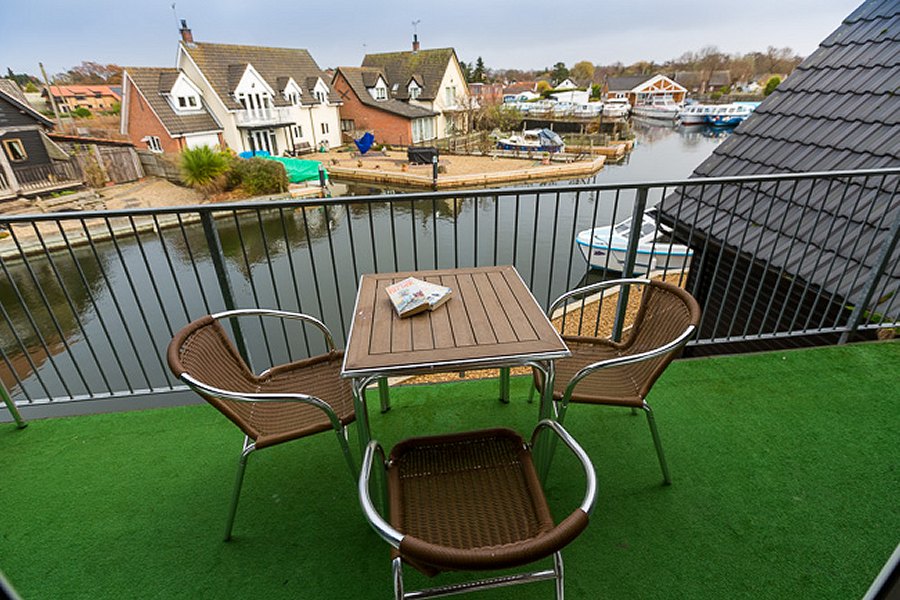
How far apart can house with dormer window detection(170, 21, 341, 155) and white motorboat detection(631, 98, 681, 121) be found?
4087 centimetres

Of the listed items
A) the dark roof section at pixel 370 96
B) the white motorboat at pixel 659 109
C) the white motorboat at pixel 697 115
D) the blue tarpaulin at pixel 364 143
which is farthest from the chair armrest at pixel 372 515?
the white motorboat at pixel 659 109

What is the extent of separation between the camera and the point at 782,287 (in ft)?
12.4

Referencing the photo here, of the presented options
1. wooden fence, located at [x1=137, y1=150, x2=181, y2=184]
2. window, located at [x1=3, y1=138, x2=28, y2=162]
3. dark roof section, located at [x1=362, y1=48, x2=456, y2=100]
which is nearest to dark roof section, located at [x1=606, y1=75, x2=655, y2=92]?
dark roof section, located at [x1=362, y1=48, x2=456, y2=100]

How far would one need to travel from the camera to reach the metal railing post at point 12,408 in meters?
2.31

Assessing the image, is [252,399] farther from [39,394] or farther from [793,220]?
[39,394]

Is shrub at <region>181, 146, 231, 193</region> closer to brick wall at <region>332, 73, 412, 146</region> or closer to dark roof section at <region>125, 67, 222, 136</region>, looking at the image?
dark roof section at <region>125, 67, 222, 136</region>

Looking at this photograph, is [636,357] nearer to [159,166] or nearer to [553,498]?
[553,498]

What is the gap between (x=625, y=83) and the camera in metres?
65.1

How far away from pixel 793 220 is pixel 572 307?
557cm

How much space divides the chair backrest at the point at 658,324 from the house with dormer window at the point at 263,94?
25557 mm

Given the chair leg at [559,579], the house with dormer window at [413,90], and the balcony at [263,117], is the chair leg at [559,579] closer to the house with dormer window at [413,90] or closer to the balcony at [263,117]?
the balcony at [263,117]

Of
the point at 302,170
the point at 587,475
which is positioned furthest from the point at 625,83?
the point at 587,475

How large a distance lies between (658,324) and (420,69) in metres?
34.5

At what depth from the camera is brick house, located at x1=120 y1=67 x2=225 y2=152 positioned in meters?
20.4
